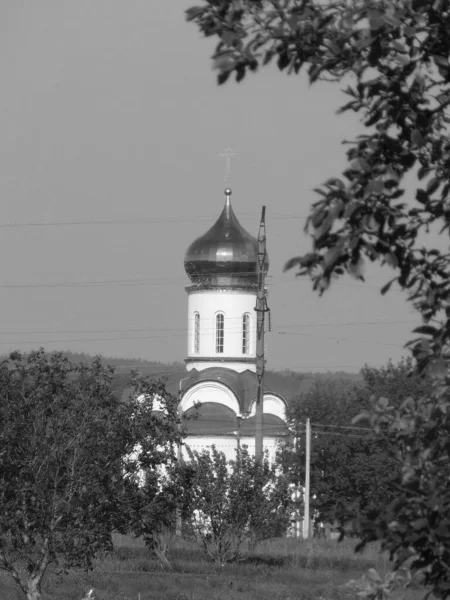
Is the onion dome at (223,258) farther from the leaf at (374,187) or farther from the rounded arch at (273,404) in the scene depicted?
the leaf at (374,187)

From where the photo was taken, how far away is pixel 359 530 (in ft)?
12.1

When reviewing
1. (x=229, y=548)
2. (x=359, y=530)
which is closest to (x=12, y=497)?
(x=359, y=530)

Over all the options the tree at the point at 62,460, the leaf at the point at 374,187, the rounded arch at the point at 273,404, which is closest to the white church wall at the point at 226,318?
the rounded arch at the point at 273,404

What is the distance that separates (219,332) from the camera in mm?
44750

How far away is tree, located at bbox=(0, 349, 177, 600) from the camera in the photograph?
12625 millimetres

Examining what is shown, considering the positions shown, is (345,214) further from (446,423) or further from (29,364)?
(29,364)

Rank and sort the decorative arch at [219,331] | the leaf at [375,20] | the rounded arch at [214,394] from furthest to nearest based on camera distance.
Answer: the decorative arch at [219,331], the rounded arch at [214,394], the leaf at [375,20]

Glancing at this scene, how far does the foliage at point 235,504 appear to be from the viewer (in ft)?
80.2

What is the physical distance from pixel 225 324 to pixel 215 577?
23.2 metres

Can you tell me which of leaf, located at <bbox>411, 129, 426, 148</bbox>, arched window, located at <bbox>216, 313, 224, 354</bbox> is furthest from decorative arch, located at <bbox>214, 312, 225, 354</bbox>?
leaf, located at <bbox>411, 129, 426, 148</bbox>

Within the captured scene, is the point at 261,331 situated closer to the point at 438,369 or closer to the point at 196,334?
the point at 196,334

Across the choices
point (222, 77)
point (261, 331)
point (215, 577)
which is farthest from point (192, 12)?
point (261, 331)

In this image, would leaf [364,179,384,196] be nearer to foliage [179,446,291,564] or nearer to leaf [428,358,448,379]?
leaf [428,358,448,379]

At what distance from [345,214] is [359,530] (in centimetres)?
100
